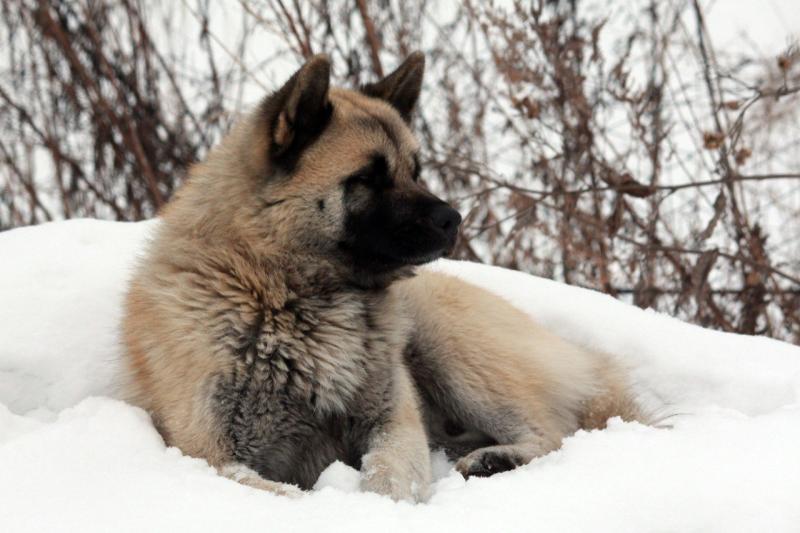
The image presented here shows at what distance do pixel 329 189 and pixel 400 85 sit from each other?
811 mm

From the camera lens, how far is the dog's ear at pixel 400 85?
10.8ft

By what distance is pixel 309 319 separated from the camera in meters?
2.61

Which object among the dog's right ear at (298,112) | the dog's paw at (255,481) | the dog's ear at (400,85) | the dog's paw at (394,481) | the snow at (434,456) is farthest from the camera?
the dog's ear at (400,85)

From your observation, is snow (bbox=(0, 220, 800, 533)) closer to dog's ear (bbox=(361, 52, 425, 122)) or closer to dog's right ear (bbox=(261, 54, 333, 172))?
dog's right ear (bbox=(261, 54, 333, 172))

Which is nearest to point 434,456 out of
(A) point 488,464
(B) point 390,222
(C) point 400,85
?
(A) point 488,464

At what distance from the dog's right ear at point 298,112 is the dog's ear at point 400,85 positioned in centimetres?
58

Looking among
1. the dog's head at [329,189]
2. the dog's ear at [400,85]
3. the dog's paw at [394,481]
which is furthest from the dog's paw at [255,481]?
the dog's ear at [400,85]

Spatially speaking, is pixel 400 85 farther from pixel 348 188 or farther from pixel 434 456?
pixel 434 456

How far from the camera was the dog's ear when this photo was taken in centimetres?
328

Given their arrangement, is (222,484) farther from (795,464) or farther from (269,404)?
(795,464)

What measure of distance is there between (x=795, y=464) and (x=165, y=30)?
5135 millimetres

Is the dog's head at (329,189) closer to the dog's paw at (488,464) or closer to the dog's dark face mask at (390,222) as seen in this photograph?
the dog's dark face mask at (390,222)

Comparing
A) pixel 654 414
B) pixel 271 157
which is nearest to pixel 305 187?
pixel 271 157

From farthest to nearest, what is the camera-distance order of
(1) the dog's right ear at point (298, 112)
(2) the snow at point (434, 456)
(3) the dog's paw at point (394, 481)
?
1. (1) the dog's right ear at point (298, 112)
2. (3) the dog's paw at point (394, 481)
3. (2) the snow at point (434, 456)
